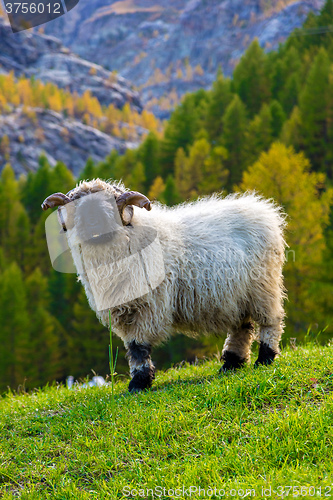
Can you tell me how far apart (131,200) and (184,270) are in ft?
3.63

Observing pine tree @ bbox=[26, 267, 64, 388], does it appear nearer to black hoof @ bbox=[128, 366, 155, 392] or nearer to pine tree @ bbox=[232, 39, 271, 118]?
black hoof @ bbox=[128, 366, 155, 392]

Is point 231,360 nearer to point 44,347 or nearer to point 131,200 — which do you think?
point 131,200

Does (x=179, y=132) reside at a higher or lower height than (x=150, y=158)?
higher

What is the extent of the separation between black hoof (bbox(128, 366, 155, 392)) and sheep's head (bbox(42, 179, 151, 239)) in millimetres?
1608

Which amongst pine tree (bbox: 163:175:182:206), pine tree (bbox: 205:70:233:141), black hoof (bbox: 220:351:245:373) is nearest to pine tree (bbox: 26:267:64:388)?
pine tree (bbox: 163:175:182:206)

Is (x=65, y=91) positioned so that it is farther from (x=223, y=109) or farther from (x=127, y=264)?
(x=127, y=264)

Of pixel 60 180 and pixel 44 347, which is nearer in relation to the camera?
pixel 44 347

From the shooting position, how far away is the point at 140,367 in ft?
18.2

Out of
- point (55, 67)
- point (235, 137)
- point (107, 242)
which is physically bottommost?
point (235, 137)

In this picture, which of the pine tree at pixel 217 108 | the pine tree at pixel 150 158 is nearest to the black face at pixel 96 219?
the pine tree at pixel 150 158

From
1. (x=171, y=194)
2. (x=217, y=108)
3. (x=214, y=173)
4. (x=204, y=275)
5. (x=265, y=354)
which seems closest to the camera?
(x=204, y=275)

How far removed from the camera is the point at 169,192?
38438 mm

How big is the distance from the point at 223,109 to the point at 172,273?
4900 centimetres

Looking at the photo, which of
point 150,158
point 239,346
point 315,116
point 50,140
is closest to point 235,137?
point 315,116
